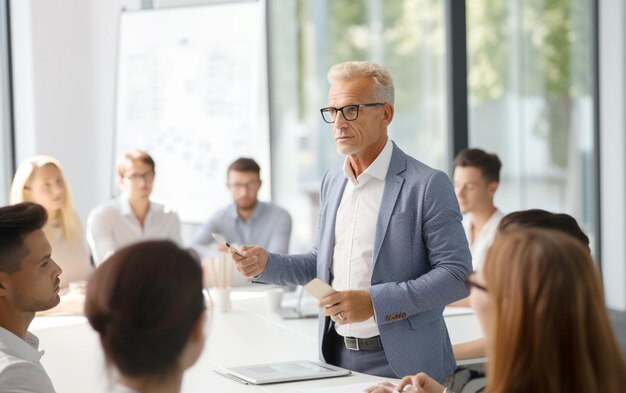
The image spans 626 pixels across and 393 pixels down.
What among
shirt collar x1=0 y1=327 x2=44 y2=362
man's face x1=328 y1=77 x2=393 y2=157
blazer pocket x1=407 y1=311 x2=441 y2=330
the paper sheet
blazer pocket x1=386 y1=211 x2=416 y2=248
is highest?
man's face x1=328 y1=77 x2=393 y2=157

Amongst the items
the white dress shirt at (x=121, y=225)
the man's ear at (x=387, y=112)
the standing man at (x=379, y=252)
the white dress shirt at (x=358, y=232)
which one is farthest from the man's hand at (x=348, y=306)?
the white dress shirt at (x=121, y=225)

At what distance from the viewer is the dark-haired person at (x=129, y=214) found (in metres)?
5.57

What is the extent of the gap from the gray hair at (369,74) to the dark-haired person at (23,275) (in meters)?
1.10

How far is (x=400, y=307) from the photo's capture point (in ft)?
9.40

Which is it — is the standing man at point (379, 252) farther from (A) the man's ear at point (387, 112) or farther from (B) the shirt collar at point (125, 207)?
(B) the shirt collar at point (125, 207)

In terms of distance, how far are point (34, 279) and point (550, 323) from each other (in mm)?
1553

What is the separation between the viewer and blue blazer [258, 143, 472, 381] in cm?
288

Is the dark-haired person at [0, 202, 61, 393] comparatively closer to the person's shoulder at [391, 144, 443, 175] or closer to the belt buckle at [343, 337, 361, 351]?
the belt buckle at [343, 337, 361, 351]

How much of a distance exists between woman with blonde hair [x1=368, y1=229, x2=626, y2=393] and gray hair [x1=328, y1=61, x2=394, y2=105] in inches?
61.0

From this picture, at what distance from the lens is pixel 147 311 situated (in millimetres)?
1626

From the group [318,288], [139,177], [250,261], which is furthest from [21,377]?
[139,177]

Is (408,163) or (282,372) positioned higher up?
(408,163)

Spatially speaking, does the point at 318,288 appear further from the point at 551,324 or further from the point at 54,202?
the point at 54,202

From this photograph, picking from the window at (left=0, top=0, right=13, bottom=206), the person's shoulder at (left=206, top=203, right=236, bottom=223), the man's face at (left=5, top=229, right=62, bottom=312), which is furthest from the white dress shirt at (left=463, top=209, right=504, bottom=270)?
the window at (left=0, top=0, right=13, bottom=206)
